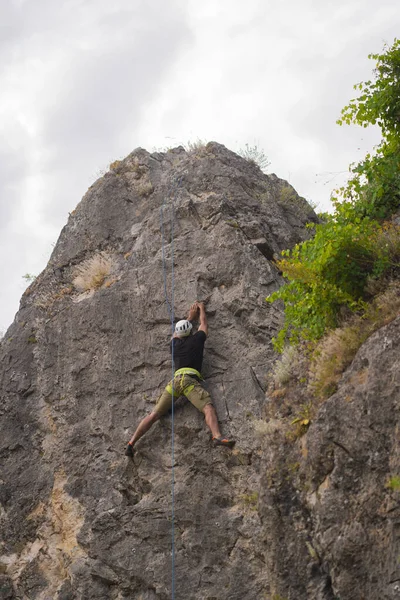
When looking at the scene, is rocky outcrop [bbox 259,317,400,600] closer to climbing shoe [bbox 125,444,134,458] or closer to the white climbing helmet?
climbing shoe [bbox 125,444,134,458]

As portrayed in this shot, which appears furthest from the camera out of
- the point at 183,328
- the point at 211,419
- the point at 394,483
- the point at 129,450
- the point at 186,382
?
the point at 183,328

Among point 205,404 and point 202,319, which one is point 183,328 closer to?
point 202,319

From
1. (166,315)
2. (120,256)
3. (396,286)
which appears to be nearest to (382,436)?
(396,286)

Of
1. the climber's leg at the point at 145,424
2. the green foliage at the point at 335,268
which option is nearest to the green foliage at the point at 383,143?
the green foliage at the point at 335,268

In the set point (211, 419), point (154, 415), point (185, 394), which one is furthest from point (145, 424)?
point (211, 419)

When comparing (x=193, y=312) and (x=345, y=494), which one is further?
(x=193, y=312)

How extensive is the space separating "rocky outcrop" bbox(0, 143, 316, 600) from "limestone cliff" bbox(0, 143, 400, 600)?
0.03 metres

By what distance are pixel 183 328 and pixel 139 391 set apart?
1.28 m

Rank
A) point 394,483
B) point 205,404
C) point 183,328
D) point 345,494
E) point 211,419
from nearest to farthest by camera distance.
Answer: point 394,483, point 345,494, point 211,419, point 205,404, point 183,328

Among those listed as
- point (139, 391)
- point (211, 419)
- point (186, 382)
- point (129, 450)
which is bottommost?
point (211, 419)

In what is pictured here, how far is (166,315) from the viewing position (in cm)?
1189

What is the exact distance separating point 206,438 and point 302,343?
219 cm

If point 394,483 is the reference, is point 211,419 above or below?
above

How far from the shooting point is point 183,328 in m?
11.2
